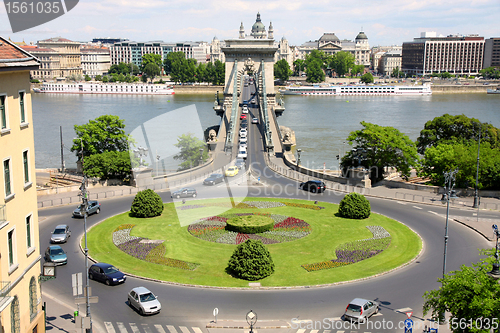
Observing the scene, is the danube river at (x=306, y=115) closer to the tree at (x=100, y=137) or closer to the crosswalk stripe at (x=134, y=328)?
the tree at (x=100, y=137)

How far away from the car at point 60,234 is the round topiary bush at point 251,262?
12.0 meters

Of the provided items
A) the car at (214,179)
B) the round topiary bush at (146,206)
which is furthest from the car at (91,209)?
the car at (214,179)

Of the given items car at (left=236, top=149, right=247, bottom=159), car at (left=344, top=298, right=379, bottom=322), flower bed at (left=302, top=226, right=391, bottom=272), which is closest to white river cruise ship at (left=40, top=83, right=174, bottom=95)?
car at (left=236, top=149, right=247, bottom=159)

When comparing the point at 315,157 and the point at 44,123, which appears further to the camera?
the point at 44,123

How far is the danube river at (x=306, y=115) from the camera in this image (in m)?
84.5

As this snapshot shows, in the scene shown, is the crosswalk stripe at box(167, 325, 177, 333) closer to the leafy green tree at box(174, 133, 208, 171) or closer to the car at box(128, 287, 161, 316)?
the car at box(128, 287, 161, 316)

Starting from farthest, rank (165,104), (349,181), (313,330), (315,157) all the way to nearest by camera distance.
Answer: (165,104), (315,157), (349,181), (313,330)

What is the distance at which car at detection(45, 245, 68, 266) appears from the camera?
29172 millimetres

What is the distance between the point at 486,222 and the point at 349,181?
14.4m

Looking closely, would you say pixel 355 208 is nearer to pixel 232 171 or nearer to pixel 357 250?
pixel 357 250

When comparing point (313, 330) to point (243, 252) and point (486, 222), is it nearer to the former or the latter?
point (243, 252)

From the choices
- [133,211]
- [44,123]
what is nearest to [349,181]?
[133,211]

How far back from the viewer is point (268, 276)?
2780 cm

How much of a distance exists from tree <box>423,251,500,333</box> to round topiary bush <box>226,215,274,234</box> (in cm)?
1688
